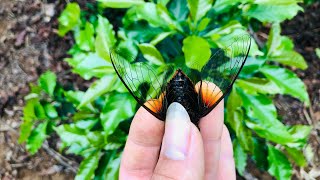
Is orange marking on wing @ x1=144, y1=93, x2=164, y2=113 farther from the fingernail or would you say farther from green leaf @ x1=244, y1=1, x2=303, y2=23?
green leaf @ x1=244, y1=1, x2=303, y2=23

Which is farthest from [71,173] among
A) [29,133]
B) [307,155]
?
[307,155]

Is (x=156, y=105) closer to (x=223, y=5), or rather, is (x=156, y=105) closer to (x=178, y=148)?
(x=178, y=148)

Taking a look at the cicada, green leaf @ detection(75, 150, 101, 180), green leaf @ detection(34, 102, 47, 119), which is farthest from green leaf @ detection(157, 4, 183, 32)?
green leaf @ detection(34, 102, 47, 119)

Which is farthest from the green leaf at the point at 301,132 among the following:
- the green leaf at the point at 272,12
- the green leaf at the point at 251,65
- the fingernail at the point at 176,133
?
the fingernail at the point at 176,133

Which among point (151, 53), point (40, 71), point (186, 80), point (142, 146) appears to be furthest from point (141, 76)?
point (40, 71)

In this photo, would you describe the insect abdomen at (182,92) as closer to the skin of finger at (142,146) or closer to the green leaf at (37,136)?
the skin of finger at (142,146)
